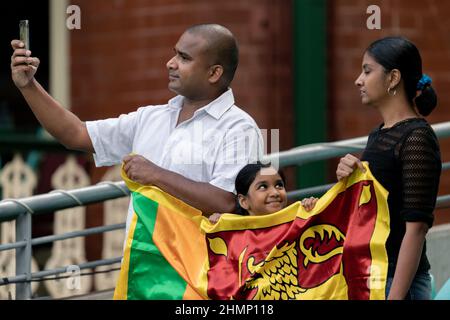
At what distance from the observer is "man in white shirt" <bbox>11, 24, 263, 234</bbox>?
6.11 m

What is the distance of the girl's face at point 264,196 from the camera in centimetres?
629

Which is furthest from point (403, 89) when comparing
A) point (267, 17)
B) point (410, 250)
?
point (267, 17)

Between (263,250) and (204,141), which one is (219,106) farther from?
(263,250)

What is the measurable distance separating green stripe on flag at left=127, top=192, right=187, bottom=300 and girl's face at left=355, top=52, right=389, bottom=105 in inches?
40.4

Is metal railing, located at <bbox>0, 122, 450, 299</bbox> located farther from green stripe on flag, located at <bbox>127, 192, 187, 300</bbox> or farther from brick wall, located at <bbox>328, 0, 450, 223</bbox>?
brick wall, located at <bbox>328, 0, 450, 223</bbox>

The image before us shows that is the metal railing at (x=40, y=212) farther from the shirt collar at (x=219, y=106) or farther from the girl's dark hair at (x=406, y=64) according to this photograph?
the girl's dark hair at (x=406, y=64)

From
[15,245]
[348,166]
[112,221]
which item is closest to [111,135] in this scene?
[348,166]

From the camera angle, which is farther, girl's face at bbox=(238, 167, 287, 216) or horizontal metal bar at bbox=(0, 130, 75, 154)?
horizontal metal bar at bbox=(0, 130, 75, 154)

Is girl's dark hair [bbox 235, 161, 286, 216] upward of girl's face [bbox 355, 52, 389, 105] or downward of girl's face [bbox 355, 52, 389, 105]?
downward

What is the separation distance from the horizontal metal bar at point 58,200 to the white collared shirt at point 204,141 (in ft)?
4.89

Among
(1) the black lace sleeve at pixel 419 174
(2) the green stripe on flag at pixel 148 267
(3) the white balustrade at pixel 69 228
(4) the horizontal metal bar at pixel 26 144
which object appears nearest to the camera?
(1) the black lace sleeve at pixel 419 174

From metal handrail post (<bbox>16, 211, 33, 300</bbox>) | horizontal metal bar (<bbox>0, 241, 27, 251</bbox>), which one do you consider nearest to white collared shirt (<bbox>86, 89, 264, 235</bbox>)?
horizontal metal bar (<bbox>0, 241, 27, 251</bbox>)

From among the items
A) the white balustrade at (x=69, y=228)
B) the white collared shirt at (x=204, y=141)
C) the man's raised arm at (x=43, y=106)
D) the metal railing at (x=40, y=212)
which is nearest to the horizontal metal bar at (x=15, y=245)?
the metal railing at (x=40, y=212)

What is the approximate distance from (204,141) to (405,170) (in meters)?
1.00
